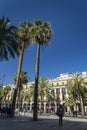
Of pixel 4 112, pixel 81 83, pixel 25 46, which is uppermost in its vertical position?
pixel 25 46

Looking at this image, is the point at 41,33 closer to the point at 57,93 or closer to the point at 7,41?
the point at 7,41

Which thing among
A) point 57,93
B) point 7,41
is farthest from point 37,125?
point 57,93

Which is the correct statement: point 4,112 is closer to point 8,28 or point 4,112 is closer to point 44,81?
point 8,28

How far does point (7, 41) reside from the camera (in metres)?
30.6

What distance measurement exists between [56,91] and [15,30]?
75105 millimetres

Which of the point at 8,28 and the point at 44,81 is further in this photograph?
the point at 44,81

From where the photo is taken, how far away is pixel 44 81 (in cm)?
8638

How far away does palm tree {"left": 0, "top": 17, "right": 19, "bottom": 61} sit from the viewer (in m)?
30.4

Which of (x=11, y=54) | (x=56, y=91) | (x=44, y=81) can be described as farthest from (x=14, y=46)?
(x=56, y=91)

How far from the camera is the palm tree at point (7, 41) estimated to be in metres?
30.4

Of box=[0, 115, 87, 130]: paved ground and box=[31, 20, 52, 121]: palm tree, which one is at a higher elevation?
box=[31, 20, 52, 121]: palm tree

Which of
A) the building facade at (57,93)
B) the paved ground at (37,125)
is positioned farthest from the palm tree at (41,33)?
the building facade at (57,93)

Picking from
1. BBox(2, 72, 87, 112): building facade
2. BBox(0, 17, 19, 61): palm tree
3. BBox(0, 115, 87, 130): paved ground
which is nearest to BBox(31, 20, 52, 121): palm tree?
BBox(0, 17, 19, 61): palm tree

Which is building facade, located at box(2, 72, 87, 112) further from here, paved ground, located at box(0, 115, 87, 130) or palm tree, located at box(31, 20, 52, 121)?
paved ground, located at box(0, 115, 87, 130)
